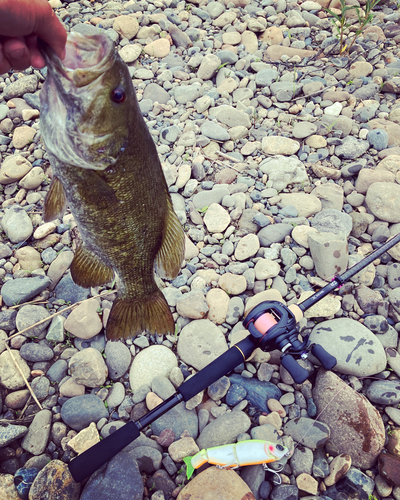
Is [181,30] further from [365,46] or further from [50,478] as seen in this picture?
[50,478]

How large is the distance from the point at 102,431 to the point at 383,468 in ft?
6.20

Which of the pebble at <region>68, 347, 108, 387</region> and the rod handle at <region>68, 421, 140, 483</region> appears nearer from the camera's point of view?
the rod handle at <region>68, 421, 140, 483</region>

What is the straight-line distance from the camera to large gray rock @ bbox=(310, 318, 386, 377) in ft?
8.77

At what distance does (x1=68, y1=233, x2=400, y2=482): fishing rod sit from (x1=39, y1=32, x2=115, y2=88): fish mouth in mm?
1747

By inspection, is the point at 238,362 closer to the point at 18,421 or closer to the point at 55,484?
the point at 55,484

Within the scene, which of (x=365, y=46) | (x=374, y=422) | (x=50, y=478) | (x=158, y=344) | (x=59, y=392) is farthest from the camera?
(x=365, y=46)

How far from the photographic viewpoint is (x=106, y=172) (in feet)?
5.07

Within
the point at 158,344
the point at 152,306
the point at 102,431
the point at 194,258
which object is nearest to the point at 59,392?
the point at 102,431

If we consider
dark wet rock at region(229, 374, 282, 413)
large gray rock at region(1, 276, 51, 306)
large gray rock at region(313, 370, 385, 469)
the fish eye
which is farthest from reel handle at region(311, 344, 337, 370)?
large gray rock at region(1, 276, 51, 306)

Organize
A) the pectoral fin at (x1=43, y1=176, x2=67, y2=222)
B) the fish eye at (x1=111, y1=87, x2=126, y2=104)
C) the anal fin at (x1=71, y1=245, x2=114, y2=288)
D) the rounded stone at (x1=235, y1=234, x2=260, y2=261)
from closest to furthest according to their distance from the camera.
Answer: the fish eye at (x1=111, y1=87, x2=126, y2=104) < the pectoral fin at (x1=43, y1=176, x2=67, y2=222) < the anal fin at (x1=71, y1=245, x2=114, y2=288) < the rounded stone at (x1=235, y1=234, x2=260, y2=261)

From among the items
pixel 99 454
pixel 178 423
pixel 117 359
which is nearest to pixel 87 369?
pixel 117 359

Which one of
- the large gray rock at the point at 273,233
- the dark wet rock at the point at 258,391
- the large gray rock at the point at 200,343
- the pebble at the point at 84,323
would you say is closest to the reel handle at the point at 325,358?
the dark wet rock at the point at 258,391

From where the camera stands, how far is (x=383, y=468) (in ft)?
7.46

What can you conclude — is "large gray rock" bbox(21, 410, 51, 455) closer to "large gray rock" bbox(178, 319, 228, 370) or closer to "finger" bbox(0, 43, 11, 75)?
"large gray rock" bbox(178, 319, 228, 370)
